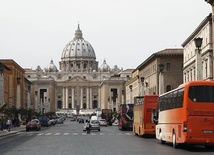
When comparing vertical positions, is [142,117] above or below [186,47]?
below

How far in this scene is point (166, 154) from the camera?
1021 inches

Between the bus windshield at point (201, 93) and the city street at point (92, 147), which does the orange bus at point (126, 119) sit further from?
the bus windshield at point (201, 93)

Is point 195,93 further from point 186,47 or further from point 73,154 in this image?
point 186,47

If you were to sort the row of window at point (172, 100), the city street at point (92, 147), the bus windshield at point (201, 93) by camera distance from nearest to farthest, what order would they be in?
1. the city street at point (92, 147)
2. the bus windshield at point (201, 93)
3. the row of window at point (172, 100)

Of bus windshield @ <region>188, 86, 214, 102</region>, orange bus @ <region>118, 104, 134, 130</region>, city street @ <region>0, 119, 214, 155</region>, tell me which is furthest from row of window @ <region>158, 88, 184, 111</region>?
orange bus @ <region>118, 104, 134, 130</region>

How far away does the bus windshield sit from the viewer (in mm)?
28328

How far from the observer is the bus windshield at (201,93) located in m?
28.3

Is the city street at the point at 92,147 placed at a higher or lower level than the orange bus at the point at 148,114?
lower

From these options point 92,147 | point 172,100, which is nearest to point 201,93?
point 172,100

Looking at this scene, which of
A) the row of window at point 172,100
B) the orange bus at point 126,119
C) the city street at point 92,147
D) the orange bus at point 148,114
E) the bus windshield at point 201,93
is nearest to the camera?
the city street at point 92,147

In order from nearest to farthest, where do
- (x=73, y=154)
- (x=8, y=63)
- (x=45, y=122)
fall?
(x=73, y=154)
(x=45, y=122)
(x=8, y=63)

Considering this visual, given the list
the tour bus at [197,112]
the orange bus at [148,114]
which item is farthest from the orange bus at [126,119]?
the tour bus at [197,112]

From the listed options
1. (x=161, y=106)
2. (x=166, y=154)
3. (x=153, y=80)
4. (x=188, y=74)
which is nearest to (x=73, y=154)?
(x=166, y=154)

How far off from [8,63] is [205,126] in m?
87.6
